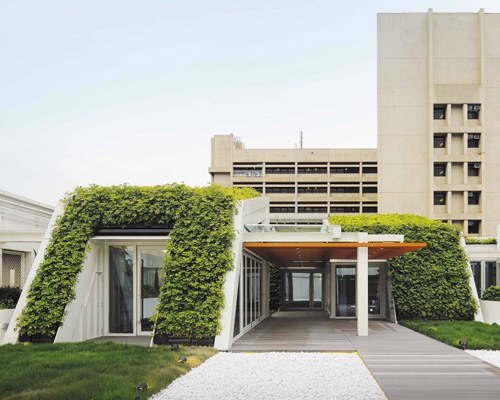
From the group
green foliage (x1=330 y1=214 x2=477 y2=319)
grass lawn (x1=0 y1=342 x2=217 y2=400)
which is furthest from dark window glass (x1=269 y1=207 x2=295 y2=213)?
grass lawn (x1=0 y1=342 x2=217 y2=400)

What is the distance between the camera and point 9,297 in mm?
14758

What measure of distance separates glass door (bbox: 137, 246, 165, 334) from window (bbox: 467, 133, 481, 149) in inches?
1687

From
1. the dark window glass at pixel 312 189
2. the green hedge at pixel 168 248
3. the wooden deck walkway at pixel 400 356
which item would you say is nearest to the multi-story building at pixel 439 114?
the dark window glass at pixel 312 189

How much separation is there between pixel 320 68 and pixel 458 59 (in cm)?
2738

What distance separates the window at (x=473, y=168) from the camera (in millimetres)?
51184

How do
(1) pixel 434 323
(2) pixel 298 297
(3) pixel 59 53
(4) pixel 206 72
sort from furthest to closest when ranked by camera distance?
1. (2) pixel 298 297
2. (4) pixel 206 72
3. (3) pixel 59 53
4. (1) pixel 434 323

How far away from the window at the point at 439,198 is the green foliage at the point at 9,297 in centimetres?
4316

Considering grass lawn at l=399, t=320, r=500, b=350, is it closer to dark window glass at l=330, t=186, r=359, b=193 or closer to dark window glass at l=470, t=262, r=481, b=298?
dark window glass at l=470, t=262, r=481, b=298

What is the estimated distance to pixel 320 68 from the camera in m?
30.0

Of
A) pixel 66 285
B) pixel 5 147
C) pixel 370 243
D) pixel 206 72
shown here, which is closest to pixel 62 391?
pixel 66 285

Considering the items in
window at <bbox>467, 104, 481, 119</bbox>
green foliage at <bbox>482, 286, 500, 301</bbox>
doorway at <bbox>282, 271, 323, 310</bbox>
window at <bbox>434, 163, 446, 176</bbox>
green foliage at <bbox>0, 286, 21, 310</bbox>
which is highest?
window at <bbox>467, 104, 481, 119</bbox>

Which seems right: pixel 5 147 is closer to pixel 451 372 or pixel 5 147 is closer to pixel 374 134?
pixel 451 372

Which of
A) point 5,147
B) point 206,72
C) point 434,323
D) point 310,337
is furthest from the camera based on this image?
point 206,72

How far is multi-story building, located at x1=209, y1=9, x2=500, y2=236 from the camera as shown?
51.1 metres
